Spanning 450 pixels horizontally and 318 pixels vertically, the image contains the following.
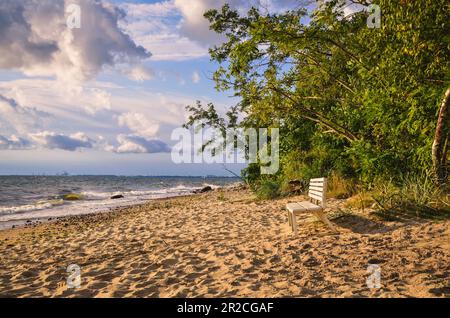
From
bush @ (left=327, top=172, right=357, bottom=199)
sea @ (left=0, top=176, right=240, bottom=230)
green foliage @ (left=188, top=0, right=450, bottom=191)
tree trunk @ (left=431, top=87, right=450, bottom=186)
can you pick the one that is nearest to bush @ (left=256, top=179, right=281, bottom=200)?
green foliage @ (left=188, top=0, right=450, bottom=191)

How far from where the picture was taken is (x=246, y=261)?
568cm

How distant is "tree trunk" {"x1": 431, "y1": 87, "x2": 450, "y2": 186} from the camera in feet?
25.2

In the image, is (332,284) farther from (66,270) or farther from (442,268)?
(66,270)

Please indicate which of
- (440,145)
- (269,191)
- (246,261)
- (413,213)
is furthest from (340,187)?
(246,261)

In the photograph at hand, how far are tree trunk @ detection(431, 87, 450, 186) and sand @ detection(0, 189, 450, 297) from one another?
181cm

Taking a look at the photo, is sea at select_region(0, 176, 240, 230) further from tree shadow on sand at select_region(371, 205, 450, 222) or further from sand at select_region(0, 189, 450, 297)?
tree shadow on sand at select_region(371, 205, 450, 222)

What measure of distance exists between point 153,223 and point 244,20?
655 cm

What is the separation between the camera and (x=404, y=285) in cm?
432

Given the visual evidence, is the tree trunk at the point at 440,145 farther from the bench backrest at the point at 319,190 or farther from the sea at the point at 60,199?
the sea at the point at 60,199

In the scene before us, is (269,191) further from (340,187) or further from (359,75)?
(359,75)

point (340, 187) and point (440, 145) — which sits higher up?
point (440, 145)

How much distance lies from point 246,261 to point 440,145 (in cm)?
548

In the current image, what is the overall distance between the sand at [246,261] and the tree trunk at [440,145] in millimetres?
1808
